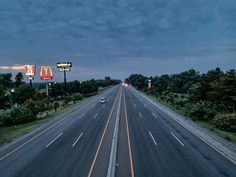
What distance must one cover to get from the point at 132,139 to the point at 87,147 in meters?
5.50

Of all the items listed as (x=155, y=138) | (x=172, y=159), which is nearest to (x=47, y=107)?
(x=155, y=138)

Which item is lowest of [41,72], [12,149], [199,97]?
[12,149]

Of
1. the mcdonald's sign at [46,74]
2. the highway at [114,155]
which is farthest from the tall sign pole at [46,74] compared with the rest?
the highway at [114,155]

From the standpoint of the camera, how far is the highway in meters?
16.5

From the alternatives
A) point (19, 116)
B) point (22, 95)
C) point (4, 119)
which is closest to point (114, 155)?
point (19, 116)

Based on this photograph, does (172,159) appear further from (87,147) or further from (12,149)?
(12,149)

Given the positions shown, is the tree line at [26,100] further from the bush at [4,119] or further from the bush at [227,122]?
the bush at [227,122]

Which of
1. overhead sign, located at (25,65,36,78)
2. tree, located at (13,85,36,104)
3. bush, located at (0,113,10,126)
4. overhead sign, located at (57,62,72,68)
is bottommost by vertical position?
bush, located at (0,113,10,126)

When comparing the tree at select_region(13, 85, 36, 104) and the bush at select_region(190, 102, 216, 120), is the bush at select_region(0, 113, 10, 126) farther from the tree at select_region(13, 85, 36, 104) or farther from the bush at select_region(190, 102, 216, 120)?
the tree at select_region(13, 85, 36, 104)

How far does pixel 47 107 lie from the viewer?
61219 millimetres

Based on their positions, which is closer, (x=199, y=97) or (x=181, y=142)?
(x=181, y=142)

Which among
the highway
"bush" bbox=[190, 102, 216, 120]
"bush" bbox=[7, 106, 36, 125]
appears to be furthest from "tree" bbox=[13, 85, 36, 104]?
"bush" bbox=[190, 102, 216, 120]

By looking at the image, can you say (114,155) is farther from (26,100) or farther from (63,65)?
(63,65)

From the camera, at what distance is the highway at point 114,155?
16.5 metres
